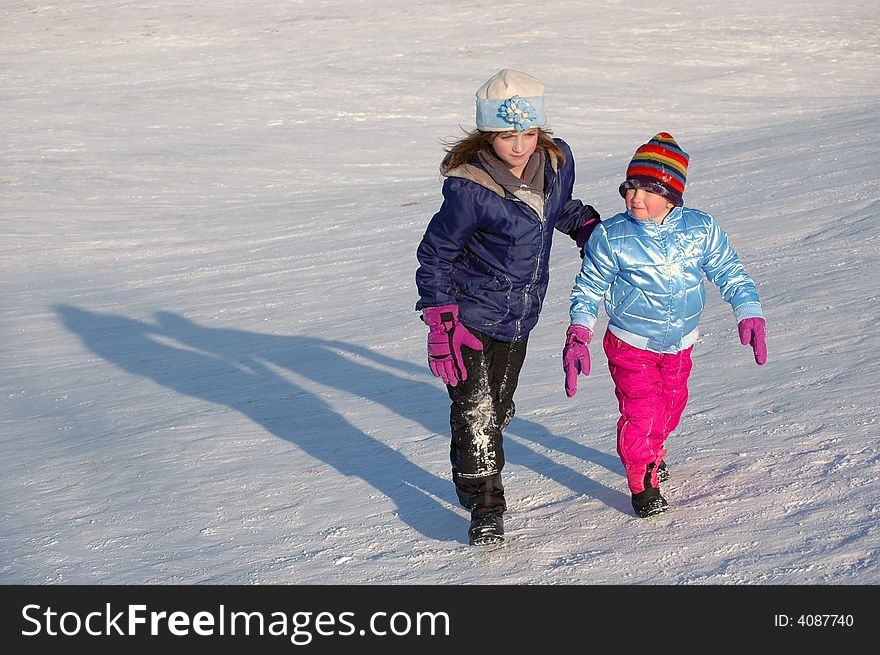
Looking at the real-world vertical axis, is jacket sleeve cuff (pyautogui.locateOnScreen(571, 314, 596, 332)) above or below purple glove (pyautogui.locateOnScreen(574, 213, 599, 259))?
below

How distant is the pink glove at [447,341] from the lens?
3.85 meters

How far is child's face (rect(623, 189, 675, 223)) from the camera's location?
3.78 metres

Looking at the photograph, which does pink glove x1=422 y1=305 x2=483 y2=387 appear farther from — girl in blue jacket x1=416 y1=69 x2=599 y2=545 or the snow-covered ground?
the snow-covered ground

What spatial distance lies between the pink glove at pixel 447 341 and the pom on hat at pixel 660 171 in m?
0.72

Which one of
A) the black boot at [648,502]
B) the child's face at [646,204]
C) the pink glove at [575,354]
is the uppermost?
the child's face at [646,204]

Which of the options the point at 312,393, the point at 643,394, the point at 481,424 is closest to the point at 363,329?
the point at 312,393

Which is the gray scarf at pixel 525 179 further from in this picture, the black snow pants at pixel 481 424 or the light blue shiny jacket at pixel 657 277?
the black snow pants at pixel 481 424

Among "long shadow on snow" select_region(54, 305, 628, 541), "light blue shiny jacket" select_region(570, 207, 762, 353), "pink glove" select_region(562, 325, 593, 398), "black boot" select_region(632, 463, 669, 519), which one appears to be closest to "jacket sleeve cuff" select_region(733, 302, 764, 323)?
"light blue shiny jacket" select_region(570, 207, 762, 353)

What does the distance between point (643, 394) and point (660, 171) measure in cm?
74

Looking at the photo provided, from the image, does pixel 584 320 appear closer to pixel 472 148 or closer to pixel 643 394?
pixel 643 394

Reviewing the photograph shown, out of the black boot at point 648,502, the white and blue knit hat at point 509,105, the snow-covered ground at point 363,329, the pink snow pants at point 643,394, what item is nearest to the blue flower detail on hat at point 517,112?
the white and blue knit hat at point 509,105

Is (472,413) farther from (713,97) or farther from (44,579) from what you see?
(713,97)


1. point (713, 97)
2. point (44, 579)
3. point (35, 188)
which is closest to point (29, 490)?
point (44, 579)

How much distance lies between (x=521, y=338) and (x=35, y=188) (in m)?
11.5
